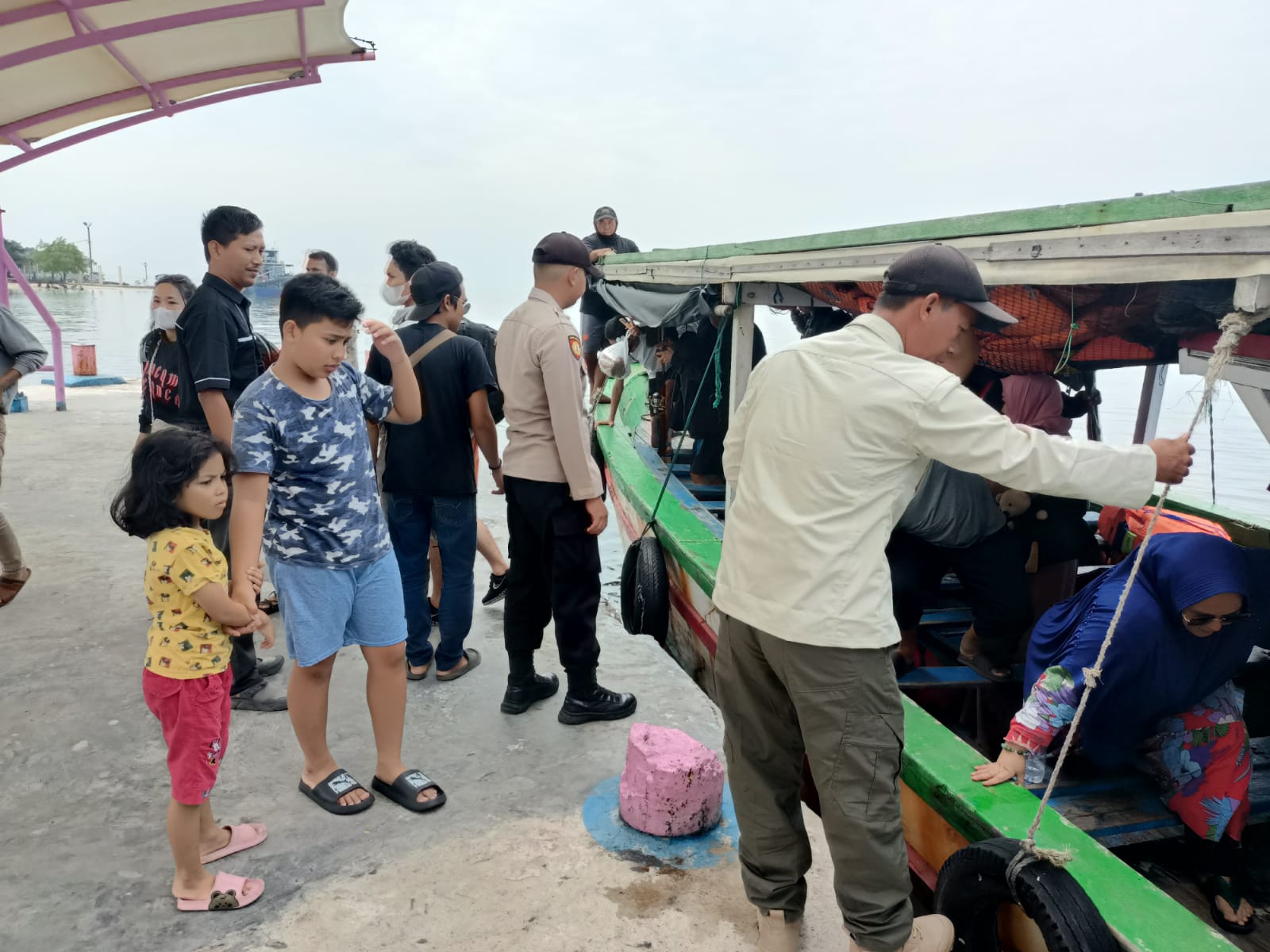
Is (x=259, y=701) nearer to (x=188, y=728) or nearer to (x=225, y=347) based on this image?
(x=188, y=728)

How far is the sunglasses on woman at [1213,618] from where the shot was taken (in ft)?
7.93

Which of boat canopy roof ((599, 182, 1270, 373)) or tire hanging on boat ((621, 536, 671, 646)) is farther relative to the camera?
tire hanging on boat ((621, 536, 671, 646))

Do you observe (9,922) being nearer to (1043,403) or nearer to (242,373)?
(242,373)

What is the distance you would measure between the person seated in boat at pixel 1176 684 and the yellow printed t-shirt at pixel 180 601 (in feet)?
7.53

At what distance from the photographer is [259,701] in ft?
11.1

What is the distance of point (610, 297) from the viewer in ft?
21.1

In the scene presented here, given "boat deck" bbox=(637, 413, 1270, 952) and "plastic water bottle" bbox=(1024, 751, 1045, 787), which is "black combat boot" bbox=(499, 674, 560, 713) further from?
"plastic water bottle" bbox=(1024, 751, 1045, 787)

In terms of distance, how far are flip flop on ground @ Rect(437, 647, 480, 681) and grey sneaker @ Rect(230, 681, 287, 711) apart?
25.8 inches

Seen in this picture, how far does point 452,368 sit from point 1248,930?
342 centimetres

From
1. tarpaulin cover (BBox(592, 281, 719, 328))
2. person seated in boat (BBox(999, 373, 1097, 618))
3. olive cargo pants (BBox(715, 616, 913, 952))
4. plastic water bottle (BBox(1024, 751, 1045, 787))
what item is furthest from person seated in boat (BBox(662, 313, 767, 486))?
olive cargo pants (BBox(715, 616, 913, 952))

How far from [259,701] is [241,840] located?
955 millimetres

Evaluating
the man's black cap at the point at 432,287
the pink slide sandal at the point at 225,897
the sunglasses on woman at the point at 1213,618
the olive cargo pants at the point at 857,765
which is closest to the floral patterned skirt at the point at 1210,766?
the sunglasses on woman at the point at 1213,618

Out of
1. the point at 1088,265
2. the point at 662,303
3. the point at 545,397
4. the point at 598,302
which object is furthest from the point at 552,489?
the point at 598,302

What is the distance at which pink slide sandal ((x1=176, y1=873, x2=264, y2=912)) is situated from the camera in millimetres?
2229
